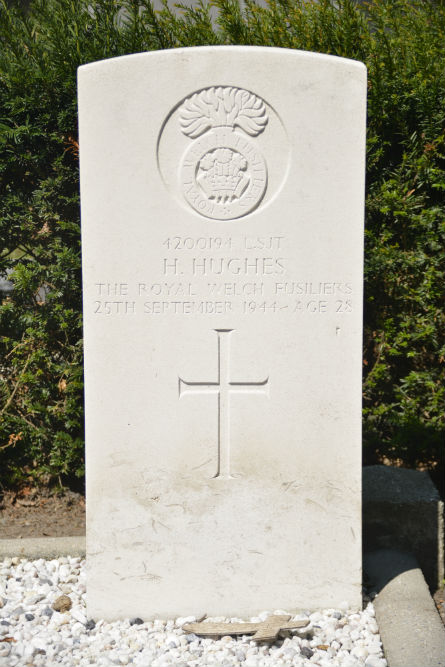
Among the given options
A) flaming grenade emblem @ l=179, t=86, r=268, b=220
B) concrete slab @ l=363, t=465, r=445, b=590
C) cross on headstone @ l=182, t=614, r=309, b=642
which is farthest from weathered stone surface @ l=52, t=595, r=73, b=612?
flaming grenade emblem @ l=179, t=86, r=268, b=220

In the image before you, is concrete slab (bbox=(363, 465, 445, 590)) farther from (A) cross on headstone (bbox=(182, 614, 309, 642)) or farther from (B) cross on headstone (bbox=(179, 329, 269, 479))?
(B) cross on headstone (bbox=(179, 329, 269, 479))

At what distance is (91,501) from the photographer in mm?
2854

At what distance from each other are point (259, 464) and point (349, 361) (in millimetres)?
585

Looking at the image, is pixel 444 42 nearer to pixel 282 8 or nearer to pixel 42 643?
pixel 282 8

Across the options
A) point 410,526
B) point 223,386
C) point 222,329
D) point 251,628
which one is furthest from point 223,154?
point 410,526

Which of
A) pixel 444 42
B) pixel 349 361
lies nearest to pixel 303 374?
pixel 349 361

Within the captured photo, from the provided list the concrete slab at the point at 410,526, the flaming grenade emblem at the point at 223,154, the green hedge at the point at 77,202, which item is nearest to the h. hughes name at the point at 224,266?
the flaming grenade emblem at the point at 223,154

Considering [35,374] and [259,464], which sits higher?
[35,374]

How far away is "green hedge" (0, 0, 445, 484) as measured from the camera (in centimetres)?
370

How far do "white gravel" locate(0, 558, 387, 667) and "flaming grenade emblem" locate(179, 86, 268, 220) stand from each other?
175 centimetres

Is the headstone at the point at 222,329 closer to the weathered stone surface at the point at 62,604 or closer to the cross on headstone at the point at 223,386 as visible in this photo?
the cross on headstone at the point at 223,386

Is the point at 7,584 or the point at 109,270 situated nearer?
the point at 109,270

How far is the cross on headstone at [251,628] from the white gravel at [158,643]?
0.10ft

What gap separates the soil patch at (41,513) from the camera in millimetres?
3994
